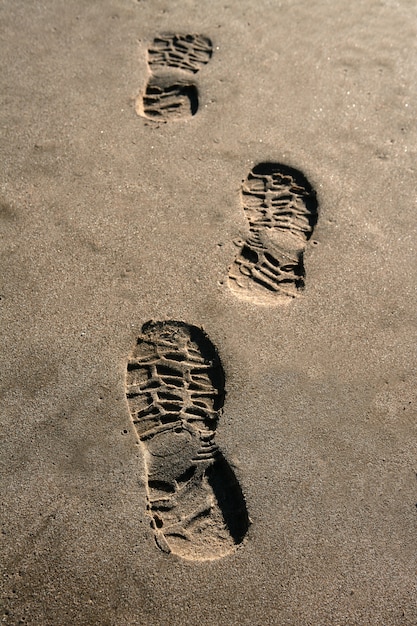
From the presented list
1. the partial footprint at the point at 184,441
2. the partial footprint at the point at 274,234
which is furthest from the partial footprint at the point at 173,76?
the partial footprint at the point at 184,441

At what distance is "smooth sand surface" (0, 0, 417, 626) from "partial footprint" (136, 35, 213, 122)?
0.09 meters

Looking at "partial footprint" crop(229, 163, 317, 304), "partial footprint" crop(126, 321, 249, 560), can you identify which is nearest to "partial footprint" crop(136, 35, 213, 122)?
"partial footprint" crop(229, 163, 317, 304)

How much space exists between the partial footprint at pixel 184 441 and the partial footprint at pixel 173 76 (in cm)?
154

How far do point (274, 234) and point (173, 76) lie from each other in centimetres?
139

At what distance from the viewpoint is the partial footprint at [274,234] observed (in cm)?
312

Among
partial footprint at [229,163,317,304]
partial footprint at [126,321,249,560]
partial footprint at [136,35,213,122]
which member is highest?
partial footprint at [136,35,213,122]

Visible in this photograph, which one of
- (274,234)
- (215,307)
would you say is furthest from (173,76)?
(215,307)

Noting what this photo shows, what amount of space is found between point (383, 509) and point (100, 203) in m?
2.08

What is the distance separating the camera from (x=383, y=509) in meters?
2.62

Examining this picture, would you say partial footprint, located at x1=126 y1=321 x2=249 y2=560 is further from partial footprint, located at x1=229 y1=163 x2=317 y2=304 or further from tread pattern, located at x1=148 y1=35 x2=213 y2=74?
tread pattern, located at x1=148 y1=35 x2=213 y2=74

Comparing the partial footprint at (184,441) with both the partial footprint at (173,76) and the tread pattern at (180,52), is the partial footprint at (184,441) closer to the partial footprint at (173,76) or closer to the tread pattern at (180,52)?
the partial footprint at (173,76)

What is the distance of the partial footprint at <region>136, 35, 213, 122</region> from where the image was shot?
3786 millimetres

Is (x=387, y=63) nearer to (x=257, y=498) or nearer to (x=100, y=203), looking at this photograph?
(x=100, y=203)

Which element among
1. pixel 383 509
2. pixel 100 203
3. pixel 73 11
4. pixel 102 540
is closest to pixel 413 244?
pixel 383 509
